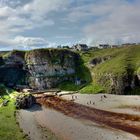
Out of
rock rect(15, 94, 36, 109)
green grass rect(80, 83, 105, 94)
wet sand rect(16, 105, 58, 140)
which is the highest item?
green grass rect(80, 83, 105, 94)

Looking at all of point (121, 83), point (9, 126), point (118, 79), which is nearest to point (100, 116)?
point (9, 126)

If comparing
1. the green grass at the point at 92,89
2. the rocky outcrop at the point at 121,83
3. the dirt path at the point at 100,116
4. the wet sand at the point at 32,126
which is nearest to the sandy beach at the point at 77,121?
the wet sand at the point at 32,126

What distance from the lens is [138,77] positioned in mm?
176125

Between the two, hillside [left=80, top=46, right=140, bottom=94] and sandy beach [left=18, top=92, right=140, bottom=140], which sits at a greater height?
hillside [left=80, top=46, right=140, bottom=94]

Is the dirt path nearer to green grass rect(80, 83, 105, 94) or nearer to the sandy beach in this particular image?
the sandy beach

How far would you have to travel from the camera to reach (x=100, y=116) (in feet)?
393

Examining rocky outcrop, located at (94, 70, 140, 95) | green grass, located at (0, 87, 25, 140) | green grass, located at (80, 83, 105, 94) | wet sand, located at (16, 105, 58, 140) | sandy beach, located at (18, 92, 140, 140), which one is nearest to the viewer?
green grass, located at (0, 87, 25, 140)

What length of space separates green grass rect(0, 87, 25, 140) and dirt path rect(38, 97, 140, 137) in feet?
68.7

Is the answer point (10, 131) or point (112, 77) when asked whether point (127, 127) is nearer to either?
point (10, 131)

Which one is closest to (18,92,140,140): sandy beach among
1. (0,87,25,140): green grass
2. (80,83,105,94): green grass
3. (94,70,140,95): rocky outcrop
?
(0,87,25,140): green grass

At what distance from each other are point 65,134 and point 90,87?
98141mm

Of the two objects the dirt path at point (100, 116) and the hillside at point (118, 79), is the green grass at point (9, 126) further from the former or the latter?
the hillside at point (118, 79)

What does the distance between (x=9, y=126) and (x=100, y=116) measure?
34.7 metres

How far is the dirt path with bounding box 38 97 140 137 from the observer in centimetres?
10300
